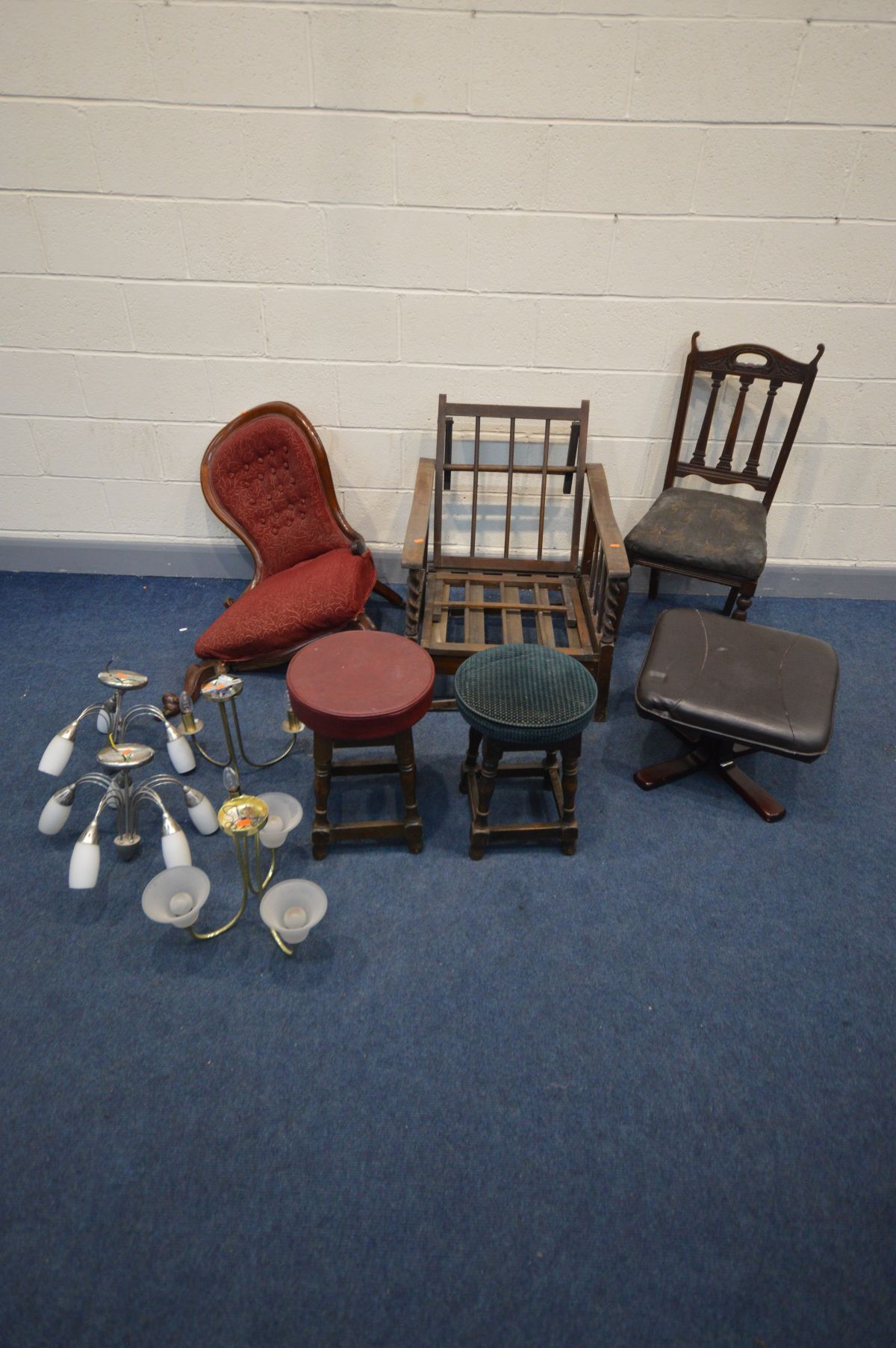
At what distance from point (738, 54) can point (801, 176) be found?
15.4 inches

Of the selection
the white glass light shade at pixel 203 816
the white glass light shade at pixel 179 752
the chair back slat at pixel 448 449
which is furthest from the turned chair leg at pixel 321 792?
the chair back slat at pixel 448 449

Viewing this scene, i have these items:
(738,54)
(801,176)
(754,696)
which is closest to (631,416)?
(801,176)

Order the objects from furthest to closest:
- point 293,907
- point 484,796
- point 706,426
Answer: point 706,426
point 484,796
point 293,907

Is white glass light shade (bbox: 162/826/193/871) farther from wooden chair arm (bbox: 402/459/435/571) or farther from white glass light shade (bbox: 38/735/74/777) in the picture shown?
wooden chair arm (bbox: 402/459/435/571)

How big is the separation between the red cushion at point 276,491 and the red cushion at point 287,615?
0.21m

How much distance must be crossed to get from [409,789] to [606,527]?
1051 millimetres

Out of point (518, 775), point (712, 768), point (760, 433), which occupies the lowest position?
point (712, 768)

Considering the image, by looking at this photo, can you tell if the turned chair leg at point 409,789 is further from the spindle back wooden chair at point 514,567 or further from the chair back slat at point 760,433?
the chair back slat at point 760,433

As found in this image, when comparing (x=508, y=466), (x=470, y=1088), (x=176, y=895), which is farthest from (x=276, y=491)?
(x=470, y=1088)

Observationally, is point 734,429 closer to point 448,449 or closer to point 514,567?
point 514,567

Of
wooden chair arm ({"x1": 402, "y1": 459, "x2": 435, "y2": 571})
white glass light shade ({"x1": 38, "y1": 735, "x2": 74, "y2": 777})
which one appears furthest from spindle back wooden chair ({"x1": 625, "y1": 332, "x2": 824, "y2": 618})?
white glass light shade ({"x1": 38, "y1": 735, "x2": 74, "y2": 777})

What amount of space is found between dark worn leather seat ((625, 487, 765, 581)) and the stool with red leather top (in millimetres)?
1023

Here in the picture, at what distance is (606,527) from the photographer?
94.7 inches

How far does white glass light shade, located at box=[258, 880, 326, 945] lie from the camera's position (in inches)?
66.7
